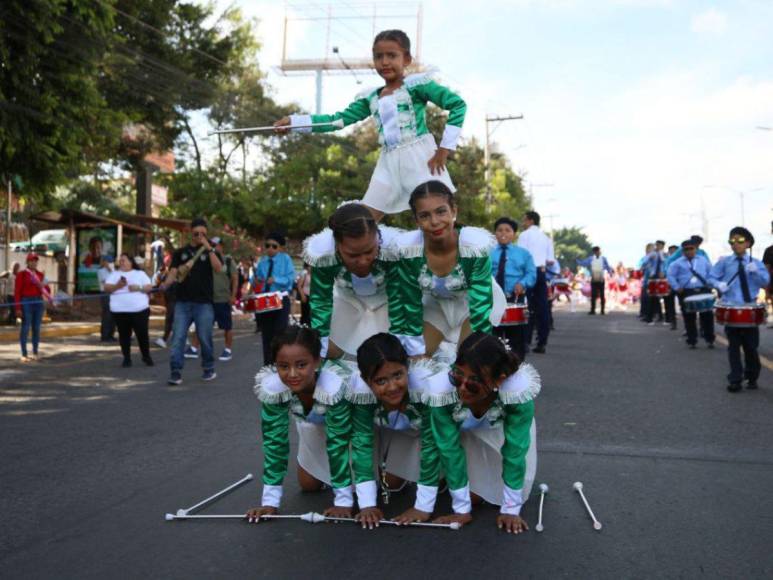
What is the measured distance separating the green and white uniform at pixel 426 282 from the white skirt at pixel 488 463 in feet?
1.86

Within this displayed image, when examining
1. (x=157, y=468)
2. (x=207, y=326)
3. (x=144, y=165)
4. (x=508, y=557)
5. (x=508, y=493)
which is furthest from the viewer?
(x=144, y=165)

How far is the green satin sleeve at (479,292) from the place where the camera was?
4.93m

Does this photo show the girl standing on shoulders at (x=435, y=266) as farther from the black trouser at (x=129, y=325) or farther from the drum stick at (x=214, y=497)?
the black trouser at (x=129, y=325)

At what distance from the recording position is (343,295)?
522 centimetres

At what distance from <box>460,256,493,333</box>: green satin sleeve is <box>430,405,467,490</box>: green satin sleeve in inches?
20.9

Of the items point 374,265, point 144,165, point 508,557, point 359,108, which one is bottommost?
point 508,557

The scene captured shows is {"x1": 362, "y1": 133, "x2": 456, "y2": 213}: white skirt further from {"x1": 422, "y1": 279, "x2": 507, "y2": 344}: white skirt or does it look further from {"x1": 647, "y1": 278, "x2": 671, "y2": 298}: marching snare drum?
{"x1": 647, "y1": 278, "x2": 671, "y2": 298}: marching snare drum

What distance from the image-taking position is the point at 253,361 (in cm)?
1411

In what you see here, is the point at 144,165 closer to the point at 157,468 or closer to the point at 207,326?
the point at 207,326

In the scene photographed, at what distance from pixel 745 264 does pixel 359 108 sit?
20.9ft

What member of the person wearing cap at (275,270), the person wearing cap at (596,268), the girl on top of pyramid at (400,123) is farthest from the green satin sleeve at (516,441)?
the person wearing cap at (596,268)

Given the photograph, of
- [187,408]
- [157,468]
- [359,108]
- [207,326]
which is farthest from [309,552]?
[207,326]

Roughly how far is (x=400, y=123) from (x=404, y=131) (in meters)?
0.06

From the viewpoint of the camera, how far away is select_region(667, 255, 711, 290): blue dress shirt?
51.0 feet
